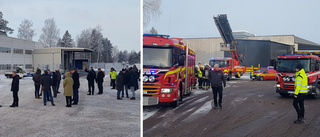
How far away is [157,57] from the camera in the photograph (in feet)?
16.3

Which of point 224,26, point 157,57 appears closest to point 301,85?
point 157,57

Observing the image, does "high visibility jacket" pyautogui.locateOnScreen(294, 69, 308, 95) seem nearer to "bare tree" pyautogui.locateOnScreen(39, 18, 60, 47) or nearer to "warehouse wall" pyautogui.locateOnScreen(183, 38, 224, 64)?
"warehouse wall" pyautogui.locateOnScreen(183, 38, 224, 64)

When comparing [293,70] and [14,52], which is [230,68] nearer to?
[293,70]

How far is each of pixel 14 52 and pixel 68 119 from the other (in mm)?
12686

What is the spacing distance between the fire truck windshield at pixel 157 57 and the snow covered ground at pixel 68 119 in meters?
1.53

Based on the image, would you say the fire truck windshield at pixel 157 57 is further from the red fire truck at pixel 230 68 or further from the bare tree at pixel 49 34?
the red fire truck at pixel 230 68

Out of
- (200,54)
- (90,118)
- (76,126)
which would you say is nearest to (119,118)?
(90,118)

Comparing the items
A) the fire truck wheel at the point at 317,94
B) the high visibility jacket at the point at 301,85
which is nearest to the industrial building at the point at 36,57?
the high visibility jacket at the point at 301,85

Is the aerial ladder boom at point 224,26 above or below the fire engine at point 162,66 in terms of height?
above

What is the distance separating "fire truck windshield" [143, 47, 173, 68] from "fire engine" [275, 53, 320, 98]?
4.82m

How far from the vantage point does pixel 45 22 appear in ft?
54.6

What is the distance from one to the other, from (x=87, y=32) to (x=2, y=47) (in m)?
8.53

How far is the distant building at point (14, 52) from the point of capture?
16.4 meters

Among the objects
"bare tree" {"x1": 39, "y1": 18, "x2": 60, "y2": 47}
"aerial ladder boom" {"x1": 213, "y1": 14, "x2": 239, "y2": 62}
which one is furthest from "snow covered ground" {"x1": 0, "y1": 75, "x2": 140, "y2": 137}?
"bare tree" {"x1": 39, "y1": 18, "x2": 60, "y2": 47}
